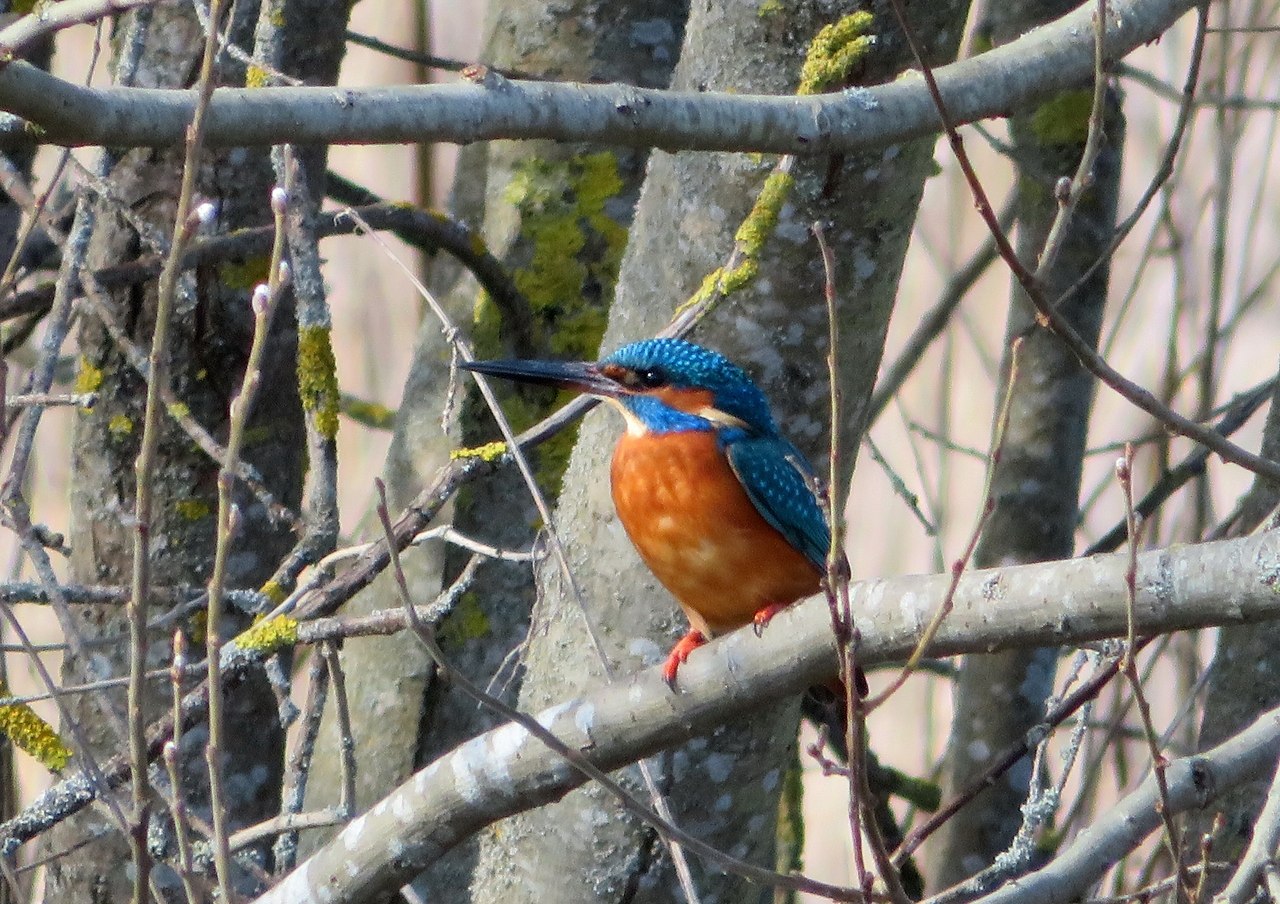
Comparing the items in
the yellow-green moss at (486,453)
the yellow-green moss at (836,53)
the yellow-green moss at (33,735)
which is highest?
the yellow-green moss at (836,53)

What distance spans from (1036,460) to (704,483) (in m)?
1.40

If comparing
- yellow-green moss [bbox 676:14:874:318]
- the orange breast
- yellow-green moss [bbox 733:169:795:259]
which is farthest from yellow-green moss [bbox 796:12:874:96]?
the orange breast

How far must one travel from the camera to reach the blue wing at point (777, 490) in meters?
2.94

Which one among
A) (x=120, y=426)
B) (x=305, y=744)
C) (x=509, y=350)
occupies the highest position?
(x=509, y=350)

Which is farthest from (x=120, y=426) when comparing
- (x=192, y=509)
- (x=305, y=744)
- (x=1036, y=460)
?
(x=1036, y=460)

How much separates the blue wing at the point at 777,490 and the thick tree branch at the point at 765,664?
94cm

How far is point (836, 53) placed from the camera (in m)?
2.56

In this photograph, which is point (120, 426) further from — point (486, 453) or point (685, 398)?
point (685, 398)

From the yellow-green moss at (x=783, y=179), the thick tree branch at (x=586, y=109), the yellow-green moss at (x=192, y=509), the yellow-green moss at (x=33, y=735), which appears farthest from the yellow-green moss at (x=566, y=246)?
the thick tree branch at (x=586, y=109)

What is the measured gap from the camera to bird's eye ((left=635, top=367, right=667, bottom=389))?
9.56 ft

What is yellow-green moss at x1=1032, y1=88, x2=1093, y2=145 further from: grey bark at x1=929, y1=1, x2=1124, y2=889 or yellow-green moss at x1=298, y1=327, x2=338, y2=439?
yellow-green moss at x1=298, y1=327, x2=338, y2=439

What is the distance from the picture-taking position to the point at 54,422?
6496 millimetres

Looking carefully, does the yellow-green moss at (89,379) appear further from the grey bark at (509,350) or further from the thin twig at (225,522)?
the thin twig at (225,522)

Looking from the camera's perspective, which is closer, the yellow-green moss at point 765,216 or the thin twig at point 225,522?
the thin twig at point 225,522
